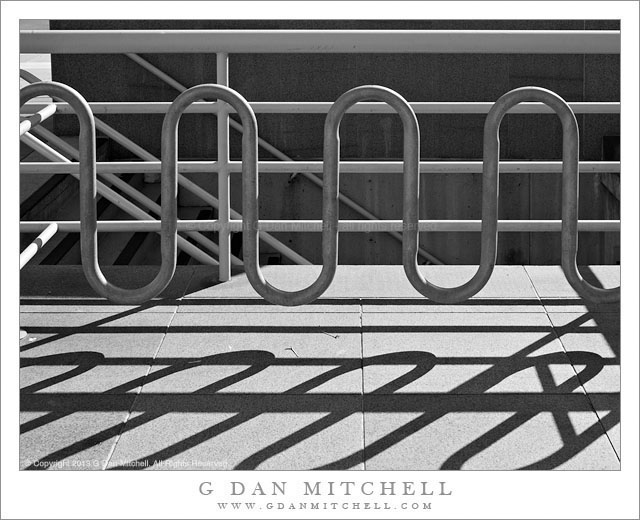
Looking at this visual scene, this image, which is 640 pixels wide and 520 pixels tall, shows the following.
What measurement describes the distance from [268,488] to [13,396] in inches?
34.9

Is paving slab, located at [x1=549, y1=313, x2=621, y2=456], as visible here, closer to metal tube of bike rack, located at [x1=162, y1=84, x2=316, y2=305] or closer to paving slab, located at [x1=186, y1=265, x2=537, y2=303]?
paving slab, located at [x1=186, y1=265, x2=537, y2=303]

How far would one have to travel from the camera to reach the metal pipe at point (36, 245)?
394 centimetres

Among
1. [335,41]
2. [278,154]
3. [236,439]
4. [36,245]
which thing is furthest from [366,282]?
[278,154]

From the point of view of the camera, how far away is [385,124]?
9.94 meters

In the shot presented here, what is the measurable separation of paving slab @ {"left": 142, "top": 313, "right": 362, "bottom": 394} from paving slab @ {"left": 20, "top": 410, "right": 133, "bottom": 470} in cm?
32

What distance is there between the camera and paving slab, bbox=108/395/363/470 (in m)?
3.05

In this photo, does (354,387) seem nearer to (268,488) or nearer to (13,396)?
(268,488)

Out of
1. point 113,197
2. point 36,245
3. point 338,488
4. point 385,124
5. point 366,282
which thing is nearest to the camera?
point 338,488

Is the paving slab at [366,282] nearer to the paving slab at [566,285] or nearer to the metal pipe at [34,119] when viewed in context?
the paving slab at [566,285]

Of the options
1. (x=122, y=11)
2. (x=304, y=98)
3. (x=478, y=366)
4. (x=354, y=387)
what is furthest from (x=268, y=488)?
(x=304, y=98)

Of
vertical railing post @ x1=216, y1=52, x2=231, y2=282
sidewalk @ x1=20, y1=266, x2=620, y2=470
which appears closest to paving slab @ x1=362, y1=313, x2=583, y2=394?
sidewalk @ x1=20, y1=266, x2=620, y2=470

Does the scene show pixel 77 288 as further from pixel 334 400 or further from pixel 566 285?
pixel 566 285

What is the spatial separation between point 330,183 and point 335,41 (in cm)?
85

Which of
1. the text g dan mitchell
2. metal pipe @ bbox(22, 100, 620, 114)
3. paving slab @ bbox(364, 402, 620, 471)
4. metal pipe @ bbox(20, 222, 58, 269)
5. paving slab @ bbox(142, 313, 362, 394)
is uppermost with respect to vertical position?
metal pipe @ bbox(22, 100, 620, 114)
